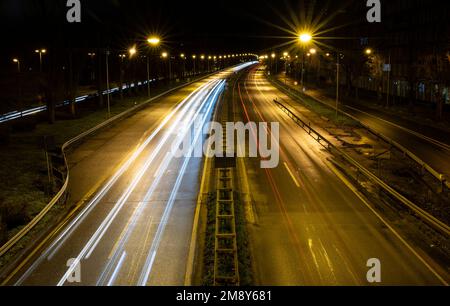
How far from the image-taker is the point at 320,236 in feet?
58.7

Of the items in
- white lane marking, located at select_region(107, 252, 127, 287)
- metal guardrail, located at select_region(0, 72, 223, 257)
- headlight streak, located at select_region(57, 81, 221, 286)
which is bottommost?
white lane marking, located at select_region(107, 252, 127, 287)

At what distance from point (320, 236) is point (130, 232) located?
294 inches

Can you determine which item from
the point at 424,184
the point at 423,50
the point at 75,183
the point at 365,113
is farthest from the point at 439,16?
the point at 75,183

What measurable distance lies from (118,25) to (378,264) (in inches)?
2965

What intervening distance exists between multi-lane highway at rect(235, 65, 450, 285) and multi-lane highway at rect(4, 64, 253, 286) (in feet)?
10.3

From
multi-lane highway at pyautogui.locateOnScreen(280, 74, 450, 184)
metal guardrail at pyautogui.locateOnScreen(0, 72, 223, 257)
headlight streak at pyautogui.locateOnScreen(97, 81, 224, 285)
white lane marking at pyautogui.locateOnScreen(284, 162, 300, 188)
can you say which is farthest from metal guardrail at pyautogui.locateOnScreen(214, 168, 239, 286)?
multi-lane highway at pyautogui.locateOnScreen(280, 74, 450, 184)

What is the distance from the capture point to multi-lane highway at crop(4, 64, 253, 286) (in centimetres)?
1473

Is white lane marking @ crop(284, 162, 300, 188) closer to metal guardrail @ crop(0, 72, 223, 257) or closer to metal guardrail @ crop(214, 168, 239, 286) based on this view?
metal guardrail @ crop(214, 168, 239, 286)

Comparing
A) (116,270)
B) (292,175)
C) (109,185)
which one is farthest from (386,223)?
(109,185)

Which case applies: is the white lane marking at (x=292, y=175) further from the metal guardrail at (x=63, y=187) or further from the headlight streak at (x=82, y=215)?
the metal guardrail at (x=63, y=187)

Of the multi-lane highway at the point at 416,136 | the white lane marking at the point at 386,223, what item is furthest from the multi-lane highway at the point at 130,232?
the multi-lane highway at the point at 416,136

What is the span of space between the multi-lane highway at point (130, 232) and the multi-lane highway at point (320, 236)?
10.3 ft
